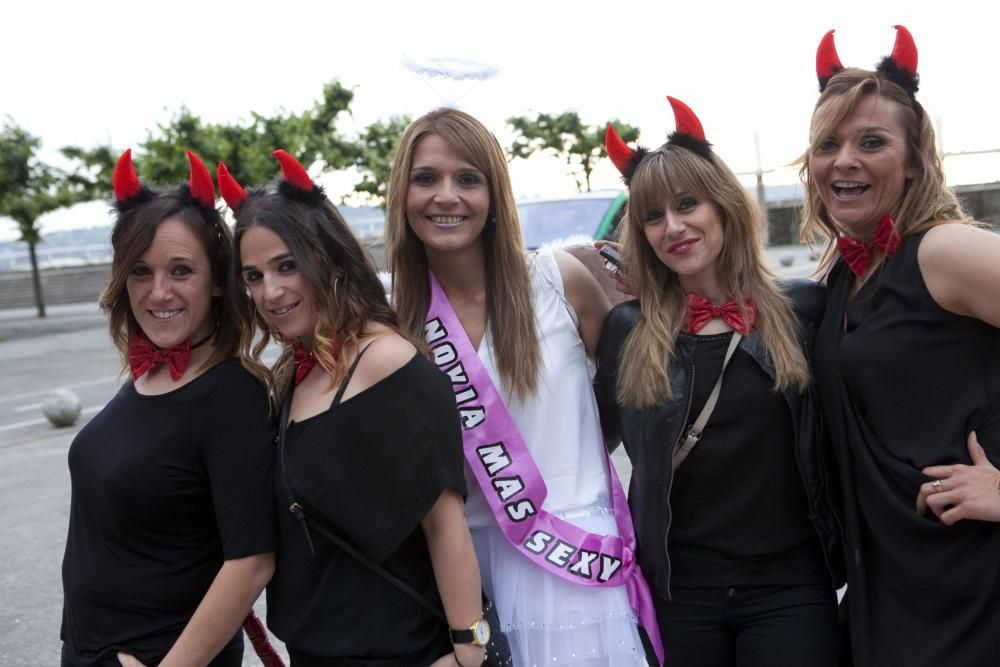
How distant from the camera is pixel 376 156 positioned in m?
25.7

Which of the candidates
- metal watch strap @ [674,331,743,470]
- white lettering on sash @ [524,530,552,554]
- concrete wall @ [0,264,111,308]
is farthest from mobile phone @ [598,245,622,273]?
concrete wall @ [0,264,111,308]

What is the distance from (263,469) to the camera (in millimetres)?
2020

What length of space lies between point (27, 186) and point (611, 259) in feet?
87.2

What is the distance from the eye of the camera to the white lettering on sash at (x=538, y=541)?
2.37 metres

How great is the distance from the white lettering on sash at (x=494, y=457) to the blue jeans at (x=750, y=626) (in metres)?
0.55

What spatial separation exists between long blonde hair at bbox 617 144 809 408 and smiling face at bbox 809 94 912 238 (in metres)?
0.25

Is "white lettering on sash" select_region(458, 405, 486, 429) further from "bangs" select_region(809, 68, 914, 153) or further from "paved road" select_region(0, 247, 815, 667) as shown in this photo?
"paved road" select_region(0, 247, 815, 667)

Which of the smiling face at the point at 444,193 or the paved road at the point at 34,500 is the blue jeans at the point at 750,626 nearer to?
the smiling face at the point at 444,193

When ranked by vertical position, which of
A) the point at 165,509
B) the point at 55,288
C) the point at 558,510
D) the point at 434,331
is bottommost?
the point at 55,288

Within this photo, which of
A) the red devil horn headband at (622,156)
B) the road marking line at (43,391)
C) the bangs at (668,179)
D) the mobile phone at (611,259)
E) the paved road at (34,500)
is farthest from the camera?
the road marking line at (43,391)

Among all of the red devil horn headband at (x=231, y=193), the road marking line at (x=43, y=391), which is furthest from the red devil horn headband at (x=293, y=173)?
the road marking line at (x=43, y=391)

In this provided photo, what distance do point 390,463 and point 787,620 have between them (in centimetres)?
108

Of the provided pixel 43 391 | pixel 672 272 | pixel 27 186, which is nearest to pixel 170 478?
pixel 672 272

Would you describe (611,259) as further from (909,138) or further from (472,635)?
(472,635)
